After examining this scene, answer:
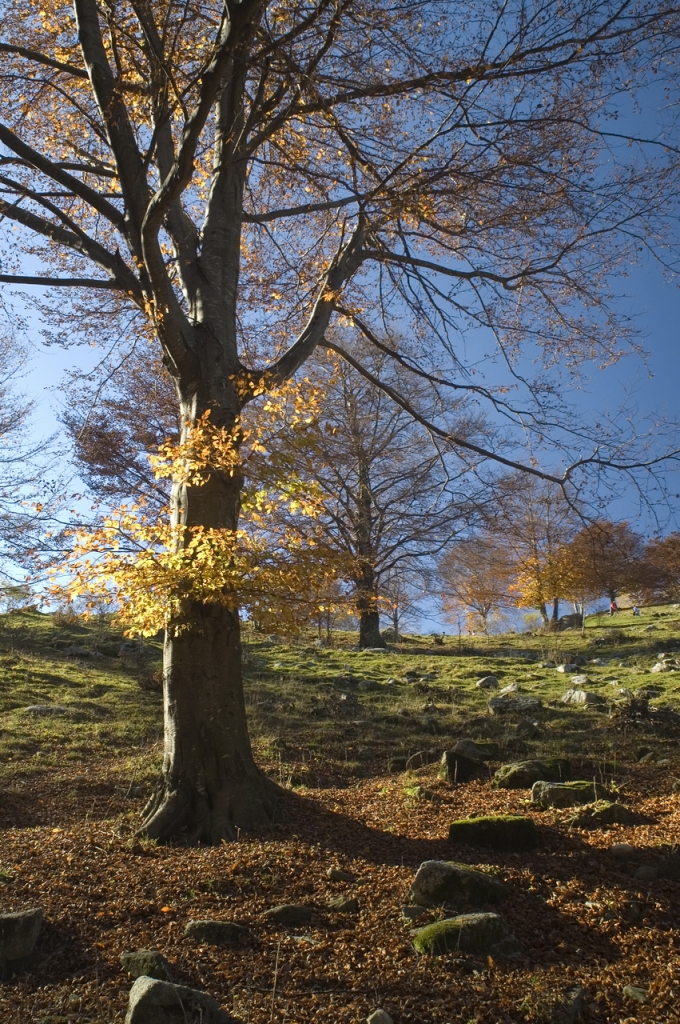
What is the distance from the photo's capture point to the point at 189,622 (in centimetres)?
552

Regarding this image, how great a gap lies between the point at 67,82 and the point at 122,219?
9.03ft

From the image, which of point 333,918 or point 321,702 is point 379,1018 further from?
point 321,702

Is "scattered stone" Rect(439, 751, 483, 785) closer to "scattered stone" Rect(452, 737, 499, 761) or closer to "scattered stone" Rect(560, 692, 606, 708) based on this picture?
"scattered stone" Rect(452, 737, 499, 761)

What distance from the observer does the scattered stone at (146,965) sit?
3225mm

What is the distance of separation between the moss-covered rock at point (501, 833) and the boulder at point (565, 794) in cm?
76

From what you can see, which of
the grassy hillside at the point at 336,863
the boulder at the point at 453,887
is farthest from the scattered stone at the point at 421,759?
the boulder at the point at 453,887

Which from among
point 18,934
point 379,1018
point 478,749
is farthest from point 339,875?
point 478,749

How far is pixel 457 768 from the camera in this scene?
6.82 metres

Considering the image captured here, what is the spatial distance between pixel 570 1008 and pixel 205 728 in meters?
3.46

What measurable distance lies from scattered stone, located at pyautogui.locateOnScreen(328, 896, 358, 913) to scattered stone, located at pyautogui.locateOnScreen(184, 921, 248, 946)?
550mm

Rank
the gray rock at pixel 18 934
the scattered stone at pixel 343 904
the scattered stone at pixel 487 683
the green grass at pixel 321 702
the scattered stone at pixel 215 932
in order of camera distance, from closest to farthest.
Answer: the gray rock at pixel 18 934
the scattered stone at pixel 215 932
the scattered stone at pixel 343 904
the green grass at pixel 321 702
the scattered stone at pixel 487 683

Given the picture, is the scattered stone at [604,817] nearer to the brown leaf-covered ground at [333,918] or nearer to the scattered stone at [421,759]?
the brown leaf-covered ground at [333,918]

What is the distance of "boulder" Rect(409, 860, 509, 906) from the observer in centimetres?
397

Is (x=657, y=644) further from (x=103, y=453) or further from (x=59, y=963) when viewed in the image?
(x=59, y=963)
